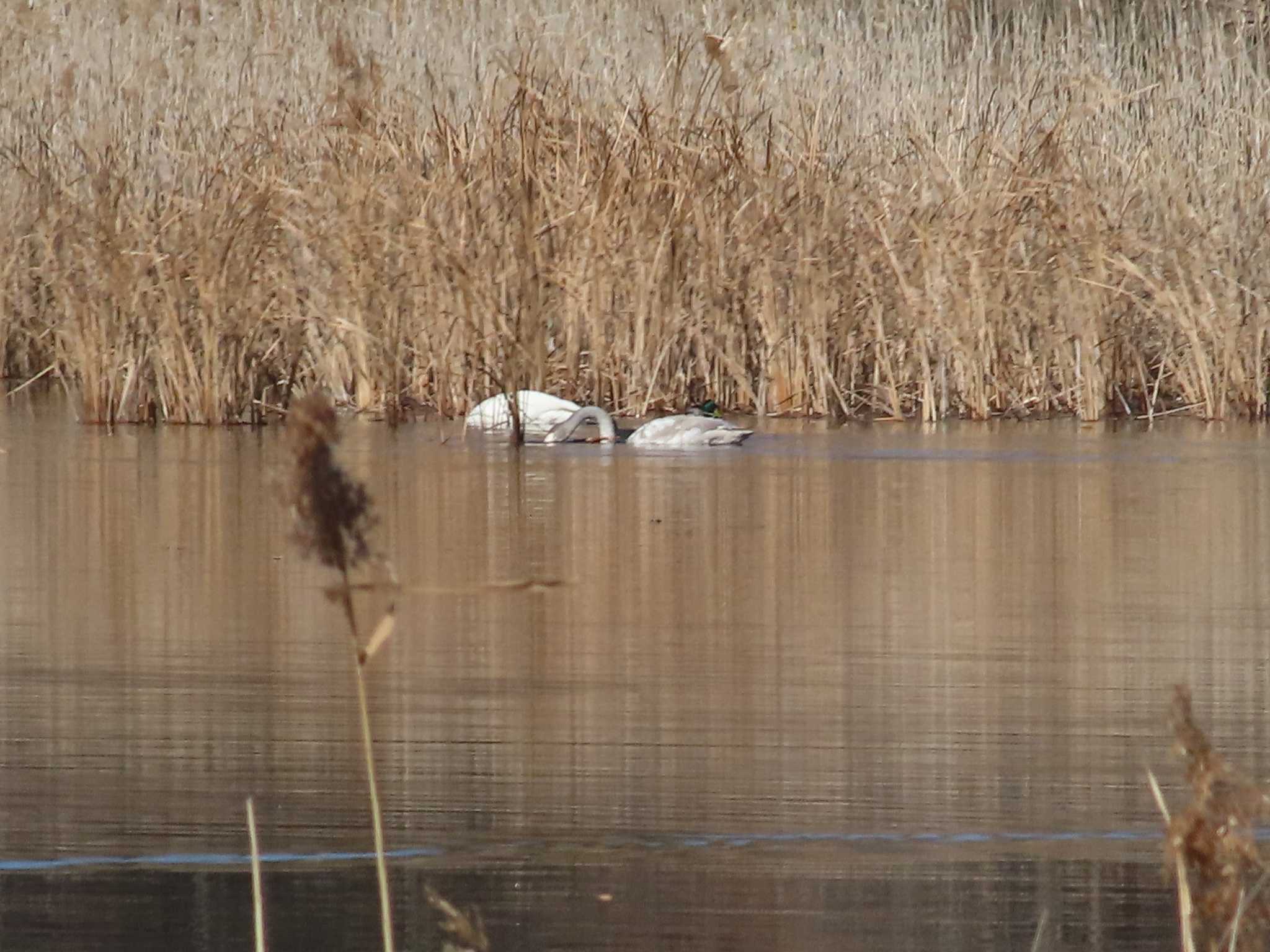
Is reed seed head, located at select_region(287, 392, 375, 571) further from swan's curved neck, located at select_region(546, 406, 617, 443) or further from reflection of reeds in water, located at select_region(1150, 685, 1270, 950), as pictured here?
swan's curved neck, located at select_region(546, 406, 617, 443)

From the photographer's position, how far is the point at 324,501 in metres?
1.96

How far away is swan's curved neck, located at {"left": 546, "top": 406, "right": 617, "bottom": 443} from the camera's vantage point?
10.2 m

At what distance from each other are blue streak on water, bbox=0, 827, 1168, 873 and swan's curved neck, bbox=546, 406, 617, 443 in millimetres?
6576

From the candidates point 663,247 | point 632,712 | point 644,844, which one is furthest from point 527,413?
point 644,844

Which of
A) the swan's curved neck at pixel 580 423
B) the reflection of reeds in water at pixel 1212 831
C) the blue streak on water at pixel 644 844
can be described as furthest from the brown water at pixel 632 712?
the swan's curved neck at pixel 580 423

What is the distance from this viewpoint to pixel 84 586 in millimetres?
5965

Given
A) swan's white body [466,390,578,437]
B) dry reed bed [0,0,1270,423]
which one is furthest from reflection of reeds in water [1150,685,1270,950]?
dry reed bed [0,0,1270,423]

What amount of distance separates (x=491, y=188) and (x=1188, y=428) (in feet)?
9.85

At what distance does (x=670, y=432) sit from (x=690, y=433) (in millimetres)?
80

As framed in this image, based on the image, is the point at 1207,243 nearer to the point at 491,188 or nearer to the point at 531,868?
the point at 491,188

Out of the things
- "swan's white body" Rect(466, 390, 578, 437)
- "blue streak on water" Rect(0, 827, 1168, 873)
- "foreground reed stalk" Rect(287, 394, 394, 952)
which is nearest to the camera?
"foreground reed stalk" Rect(287, 394, 394, 952)

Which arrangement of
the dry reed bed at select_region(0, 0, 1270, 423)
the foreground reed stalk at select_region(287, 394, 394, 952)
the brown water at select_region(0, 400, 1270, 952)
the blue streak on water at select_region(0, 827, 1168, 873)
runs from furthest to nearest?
the dry reed bed at select_region(0, 0, 1270, 423) → the blue streak on water at select_region(0, 827, 1168, 873) → the brown water at select_region(0, 400, 1270, 952) → the foreground reed stalk at select_region(287, 394, 394, 952)

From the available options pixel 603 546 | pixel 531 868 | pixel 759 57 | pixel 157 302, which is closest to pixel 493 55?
pixel 759 57

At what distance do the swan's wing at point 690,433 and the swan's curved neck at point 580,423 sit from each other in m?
0.14
